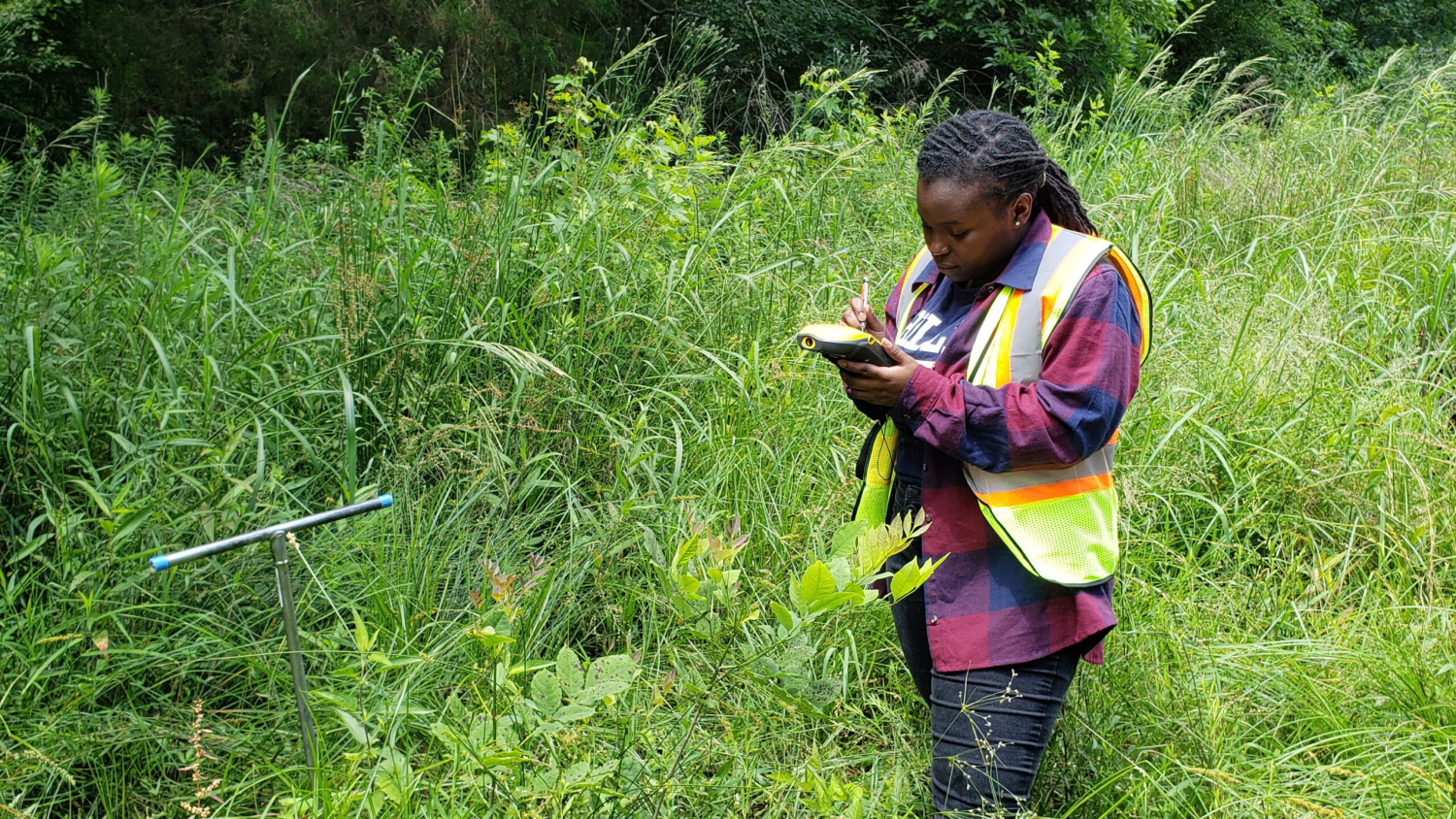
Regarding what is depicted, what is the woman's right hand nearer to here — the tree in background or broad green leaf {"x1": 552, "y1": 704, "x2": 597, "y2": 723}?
broad green leaf {"x1": 552, "y1": 704, "x2": 597, "y2": 723}

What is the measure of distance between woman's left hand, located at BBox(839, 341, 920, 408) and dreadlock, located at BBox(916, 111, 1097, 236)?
329 mm

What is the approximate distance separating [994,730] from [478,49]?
22.4 ft

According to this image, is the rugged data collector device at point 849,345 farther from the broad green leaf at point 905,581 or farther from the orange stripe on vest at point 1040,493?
the broad green leaf at point 905,581

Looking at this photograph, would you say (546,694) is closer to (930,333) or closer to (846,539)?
(846,539)

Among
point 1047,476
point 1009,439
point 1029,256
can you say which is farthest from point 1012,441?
point 1029,256

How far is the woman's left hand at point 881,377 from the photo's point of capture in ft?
5.91

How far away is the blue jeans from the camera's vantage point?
1.85 metres

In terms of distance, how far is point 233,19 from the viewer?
23.9 ft

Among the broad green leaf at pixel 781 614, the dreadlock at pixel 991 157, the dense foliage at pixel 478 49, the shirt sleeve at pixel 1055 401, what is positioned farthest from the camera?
the dense foliage at pixel 478 49

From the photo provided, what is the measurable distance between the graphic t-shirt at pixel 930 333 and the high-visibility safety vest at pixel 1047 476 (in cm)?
13

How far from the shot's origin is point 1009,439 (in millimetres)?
1751

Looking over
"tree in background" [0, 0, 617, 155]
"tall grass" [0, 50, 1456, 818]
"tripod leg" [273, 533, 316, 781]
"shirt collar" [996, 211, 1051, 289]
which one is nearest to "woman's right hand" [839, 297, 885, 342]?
"shirt collar" [996, 211, 1051, 289]

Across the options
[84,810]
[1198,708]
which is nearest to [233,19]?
[84,810]

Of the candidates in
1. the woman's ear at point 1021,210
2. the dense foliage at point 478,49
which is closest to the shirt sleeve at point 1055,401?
the woman's ear at point 1021,210
